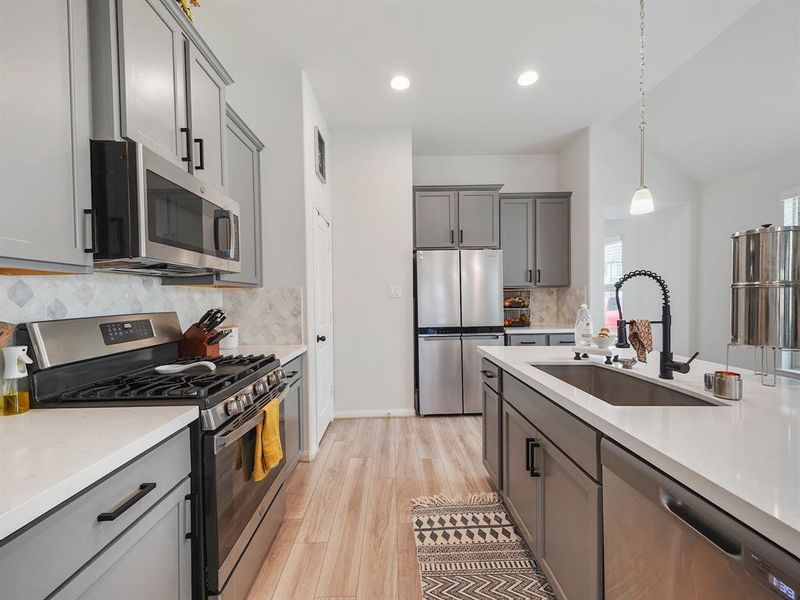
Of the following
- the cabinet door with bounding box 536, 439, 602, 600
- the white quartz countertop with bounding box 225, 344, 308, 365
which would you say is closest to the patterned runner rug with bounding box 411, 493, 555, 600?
the cabinet door with bounding box 536, 439, 602, 600

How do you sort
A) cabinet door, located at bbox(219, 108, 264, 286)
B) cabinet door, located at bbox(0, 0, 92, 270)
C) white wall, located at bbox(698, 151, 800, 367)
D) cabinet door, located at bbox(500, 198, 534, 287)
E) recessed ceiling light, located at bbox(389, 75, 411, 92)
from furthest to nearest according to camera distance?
cabinet door, located at bbox(500, 198, 534, 287) < white wall, located at bbox(698, 151, 800, 367) < recessed ceiling light, located at bbox(389, 75, 411, 92) < cabinet door, located at bbox(219, 108, 264, 286) < cabinet door, located at bbox(0, 0, 92, 270)

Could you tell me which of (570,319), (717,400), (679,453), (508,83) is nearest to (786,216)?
(570,319)

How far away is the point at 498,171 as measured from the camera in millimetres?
4668

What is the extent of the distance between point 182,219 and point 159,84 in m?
0.53

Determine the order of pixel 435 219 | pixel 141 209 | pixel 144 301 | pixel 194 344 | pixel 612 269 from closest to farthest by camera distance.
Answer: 1. pixel 141 209
2. pixel 144 301
3. pixel 194 344
4. pixel 435 219
5. pixel 612 269

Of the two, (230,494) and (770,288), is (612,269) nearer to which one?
(770,288)

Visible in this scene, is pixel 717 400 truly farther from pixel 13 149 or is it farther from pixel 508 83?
pixel 508 83

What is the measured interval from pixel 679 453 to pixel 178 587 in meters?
1.38

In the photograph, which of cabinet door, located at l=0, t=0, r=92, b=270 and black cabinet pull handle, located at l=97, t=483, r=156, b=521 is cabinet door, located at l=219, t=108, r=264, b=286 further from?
black cabinet pull handle, located at l=97, t=483, r=156, b=521

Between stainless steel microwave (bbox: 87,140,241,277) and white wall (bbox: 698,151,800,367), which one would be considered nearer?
stainless steel microwave (bbox: 87,140,241,277)

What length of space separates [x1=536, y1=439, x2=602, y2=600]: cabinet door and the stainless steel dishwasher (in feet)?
0.17

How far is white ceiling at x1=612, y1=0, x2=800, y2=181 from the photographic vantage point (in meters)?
2.51

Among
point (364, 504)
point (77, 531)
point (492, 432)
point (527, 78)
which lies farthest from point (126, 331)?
point (527, 78)

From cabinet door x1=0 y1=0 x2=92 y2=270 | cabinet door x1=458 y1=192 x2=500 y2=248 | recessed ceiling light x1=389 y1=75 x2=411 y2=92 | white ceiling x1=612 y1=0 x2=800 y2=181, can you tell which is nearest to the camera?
cabinet door x1=0 y1=0 x2=92 y2=270
